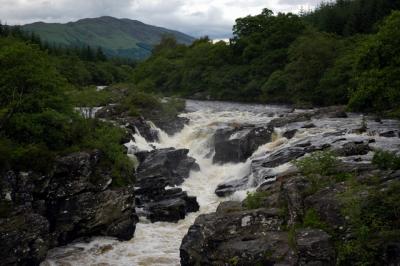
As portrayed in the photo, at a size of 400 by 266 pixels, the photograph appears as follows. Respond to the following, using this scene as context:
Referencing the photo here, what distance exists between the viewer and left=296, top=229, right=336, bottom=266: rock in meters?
14.9

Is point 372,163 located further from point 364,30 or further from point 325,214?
point 364,30

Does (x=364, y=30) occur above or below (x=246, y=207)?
above

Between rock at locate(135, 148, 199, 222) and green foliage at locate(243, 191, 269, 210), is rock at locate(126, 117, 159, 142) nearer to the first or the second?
rock at locate(135, 148, 199, 222)

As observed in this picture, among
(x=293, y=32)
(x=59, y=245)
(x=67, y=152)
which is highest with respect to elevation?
(x=293, y=32)

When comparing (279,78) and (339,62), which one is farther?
(279,78)

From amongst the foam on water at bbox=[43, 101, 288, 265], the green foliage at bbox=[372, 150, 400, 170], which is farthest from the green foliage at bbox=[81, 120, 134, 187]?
the green foliage at bbox=[372, 150, 400, 170]

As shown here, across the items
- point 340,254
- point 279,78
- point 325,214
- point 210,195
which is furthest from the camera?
point 279,78

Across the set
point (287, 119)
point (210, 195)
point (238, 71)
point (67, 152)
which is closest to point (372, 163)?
point (210, 195)

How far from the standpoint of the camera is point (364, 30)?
8106 cm

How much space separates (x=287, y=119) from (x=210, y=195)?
1300cm

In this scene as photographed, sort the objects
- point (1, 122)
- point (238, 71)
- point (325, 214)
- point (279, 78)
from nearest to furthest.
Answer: point (325, 214), point (1, 122), point (279, 78), point (238, 71)

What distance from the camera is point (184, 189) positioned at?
30.6 m

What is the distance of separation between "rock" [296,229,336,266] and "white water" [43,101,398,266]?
626cm

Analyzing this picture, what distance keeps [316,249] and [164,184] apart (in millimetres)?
14032
